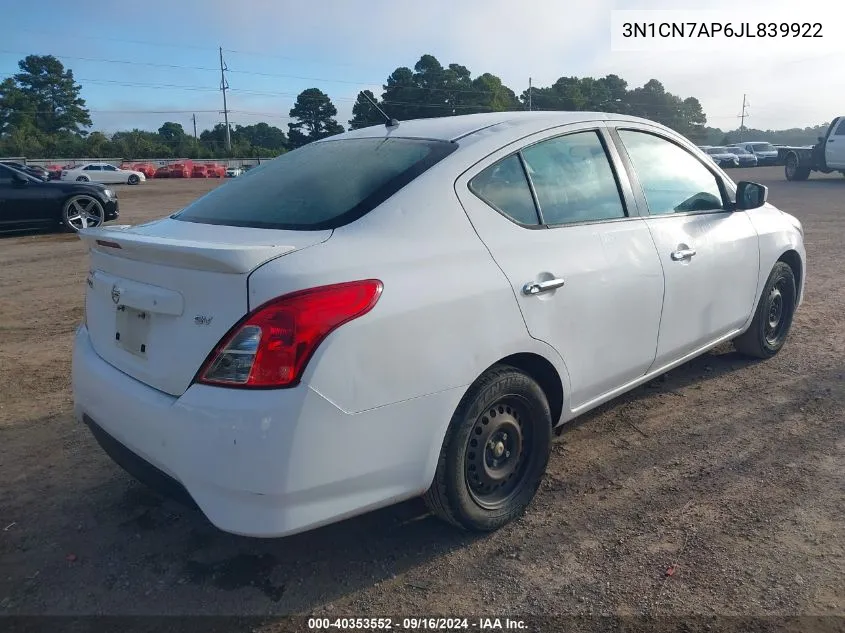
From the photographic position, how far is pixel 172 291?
2266mm

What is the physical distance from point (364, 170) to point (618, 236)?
1273 mm

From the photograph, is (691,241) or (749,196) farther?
(749,196)

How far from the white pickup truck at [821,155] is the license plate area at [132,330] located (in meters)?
24.2

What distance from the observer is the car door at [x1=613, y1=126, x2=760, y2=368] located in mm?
3516

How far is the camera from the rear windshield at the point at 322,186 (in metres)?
2.57

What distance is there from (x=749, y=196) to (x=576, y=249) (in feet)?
6.21

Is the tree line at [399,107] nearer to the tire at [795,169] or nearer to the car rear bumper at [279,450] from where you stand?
the tire at [795,169]

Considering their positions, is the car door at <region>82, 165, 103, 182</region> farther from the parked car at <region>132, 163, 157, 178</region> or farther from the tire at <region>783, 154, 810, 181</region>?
the tire at <region>783, 154, 810, 181</region>

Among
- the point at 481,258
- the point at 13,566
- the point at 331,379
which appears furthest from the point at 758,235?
the point at 13,566

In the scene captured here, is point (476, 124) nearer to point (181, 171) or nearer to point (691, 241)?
point (691, 241)

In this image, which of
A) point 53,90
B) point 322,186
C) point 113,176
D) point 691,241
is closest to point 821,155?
point 691,241

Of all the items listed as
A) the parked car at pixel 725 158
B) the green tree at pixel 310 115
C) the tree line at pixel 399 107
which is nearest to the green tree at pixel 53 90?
the tree line at pixel 399 107

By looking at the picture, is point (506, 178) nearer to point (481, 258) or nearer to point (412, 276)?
point (481, 258)

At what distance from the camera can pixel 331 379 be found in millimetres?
2090
